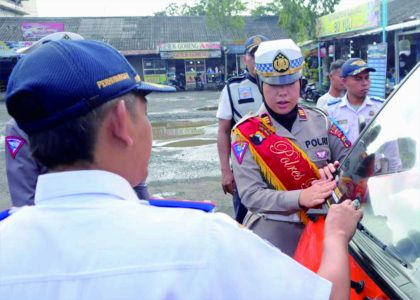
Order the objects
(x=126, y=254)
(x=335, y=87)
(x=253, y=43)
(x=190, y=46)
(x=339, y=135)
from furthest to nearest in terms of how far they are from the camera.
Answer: (x=190, y=46) < (x=335, y=87) < (x=253, y=43) < (x=339, y=135) < (x=126, y=254)

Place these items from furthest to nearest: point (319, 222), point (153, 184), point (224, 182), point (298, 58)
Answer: point (153, 184) < point (224, 182) < point (298, 58) < point (319, 222)

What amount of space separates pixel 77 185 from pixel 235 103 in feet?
8.42

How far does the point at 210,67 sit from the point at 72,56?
1177 inches

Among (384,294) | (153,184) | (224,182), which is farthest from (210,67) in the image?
(384,294)

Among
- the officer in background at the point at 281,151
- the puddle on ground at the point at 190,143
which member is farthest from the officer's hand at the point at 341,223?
the puddle on ground at the point at 190,143

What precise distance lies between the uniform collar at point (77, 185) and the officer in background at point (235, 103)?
96.5 inches

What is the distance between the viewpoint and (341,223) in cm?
114

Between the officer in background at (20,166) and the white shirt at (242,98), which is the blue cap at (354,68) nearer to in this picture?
the white shirt at (242,98)

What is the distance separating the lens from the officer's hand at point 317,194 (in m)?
1.56

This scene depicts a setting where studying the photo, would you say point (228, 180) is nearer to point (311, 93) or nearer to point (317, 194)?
point (317, 194)

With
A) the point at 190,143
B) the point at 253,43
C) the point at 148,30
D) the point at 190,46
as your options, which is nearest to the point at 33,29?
the point at 148,30

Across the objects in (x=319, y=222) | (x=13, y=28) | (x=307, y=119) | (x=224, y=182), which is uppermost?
(x=13, y=28)

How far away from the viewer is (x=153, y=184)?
6348mm

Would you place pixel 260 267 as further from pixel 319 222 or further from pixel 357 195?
pixel 357 195
